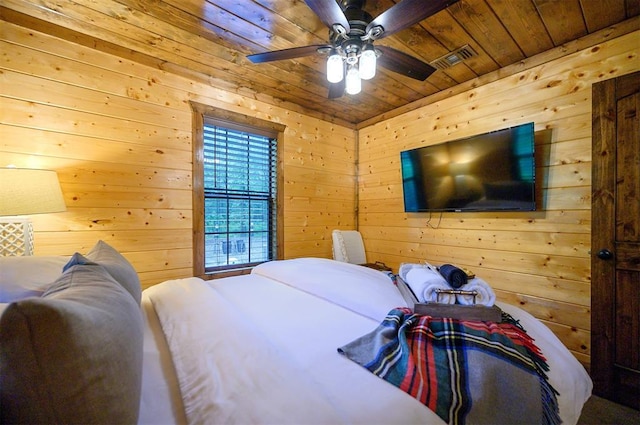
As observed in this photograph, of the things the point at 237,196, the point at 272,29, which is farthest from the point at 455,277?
the point at 237,196

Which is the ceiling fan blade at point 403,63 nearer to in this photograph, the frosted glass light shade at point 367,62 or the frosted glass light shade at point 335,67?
the frosted glass light shade at point 367,62

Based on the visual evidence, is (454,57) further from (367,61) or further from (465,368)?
(465,368)

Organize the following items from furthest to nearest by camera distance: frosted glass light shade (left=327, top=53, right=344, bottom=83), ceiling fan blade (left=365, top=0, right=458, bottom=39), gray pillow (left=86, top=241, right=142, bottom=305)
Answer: frosted glass light shade (left=327, top=53, right=344, bottom=83) < ceiling fan blade (left=365, top=0, right=458, bottom=39) < gray pillow (left=86, top=241, right=142, bottom=305)

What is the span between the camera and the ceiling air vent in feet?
6.81

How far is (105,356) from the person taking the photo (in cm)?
53

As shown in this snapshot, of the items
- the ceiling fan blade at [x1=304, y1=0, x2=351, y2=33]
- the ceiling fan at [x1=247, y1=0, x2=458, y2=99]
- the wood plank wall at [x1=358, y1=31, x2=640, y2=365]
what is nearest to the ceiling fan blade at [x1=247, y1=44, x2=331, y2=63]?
the ceiling fan at [x1=247, y1=0, x2=458, y2=99]

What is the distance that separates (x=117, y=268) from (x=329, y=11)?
4.95 ft

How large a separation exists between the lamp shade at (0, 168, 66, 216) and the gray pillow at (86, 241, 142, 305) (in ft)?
1.74

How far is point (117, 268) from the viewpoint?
1078 mm

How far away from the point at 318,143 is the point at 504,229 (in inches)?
85.5

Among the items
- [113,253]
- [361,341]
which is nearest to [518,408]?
[361,341]

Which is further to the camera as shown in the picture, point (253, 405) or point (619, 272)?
point (619, 272)

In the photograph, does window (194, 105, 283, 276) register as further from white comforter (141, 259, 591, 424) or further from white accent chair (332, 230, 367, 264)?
white comforter (141, 259, 591, 424)

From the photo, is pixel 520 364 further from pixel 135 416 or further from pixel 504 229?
pixel 504 229
